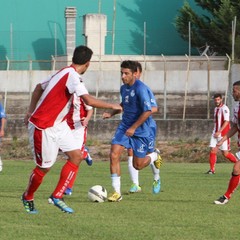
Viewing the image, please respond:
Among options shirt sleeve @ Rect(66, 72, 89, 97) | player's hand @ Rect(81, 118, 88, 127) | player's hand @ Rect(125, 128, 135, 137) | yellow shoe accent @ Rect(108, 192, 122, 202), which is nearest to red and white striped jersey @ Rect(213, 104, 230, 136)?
player's hand @ Rect(81, 118, 88, 127)

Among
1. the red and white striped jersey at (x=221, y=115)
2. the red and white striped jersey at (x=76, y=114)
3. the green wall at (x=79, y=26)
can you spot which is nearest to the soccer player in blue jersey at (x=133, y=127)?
the red and white striped jersey at (x=76, y=114)

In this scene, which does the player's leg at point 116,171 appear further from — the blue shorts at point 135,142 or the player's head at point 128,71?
the player's head at point 128,71

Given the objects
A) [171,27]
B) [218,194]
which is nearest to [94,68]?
[171,27]

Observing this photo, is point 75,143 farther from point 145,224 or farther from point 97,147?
point 97,147

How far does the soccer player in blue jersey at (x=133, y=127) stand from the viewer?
48.7 feet

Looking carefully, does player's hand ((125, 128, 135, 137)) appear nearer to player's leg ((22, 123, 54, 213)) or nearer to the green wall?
player's leg ((22, 123, 54, 213))

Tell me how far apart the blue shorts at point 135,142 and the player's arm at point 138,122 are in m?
0.93

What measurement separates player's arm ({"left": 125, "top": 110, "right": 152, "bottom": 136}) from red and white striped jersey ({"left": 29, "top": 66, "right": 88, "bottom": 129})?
2221mm

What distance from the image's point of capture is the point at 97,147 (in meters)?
35.6

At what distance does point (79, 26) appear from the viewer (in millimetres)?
50375

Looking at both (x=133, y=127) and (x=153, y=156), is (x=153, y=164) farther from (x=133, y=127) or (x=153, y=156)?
(x=133, y=127)

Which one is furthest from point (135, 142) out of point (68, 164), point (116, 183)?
point (68, 164)

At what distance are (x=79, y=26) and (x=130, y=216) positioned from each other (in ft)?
126

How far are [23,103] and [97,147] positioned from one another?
21.5 ft
